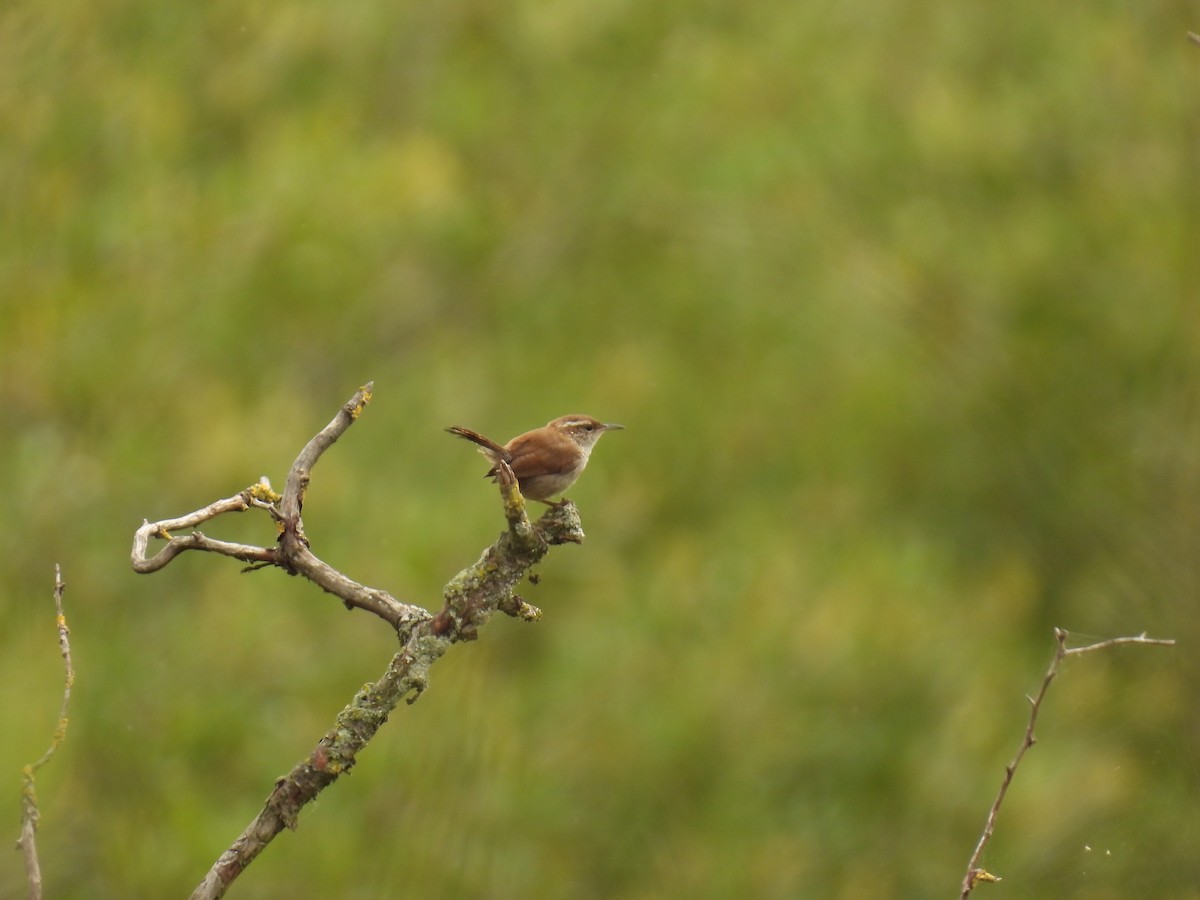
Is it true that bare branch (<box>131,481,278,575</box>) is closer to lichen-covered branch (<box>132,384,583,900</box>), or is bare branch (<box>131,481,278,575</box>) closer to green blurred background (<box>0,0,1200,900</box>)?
lichen-covered branch (<box>132,384,583,900</box>)

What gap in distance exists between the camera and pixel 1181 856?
11.7 feet

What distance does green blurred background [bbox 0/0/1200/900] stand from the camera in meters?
7.61

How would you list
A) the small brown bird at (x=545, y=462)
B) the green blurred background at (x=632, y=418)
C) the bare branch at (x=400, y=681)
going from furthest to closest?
the green blurred background at (x=632, y=418), the small brown bird at (x=545, y=462), the bare branch at (x=400, y=681)

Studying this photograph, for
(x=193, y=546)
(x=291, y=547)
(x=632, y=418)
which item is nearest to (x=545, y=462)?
(x=291, y=547)

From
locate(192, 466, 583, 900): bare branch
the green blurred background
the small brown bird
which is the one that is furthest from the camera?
the green blurred background

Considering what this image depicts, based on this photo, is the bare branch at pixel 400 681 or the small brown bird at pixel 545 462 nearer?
the bare branch at pixel 400 681

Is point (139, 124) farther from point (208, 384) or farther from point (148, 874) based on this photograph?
point (148, 874)

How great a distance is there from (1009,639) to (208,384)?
285 inches

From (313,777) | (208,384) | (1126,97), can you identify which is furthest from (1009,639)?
(313,777)

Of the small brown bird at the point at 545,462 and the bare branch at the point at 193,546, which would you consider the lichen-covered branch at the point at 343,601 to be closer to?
the bare branch at the point at 193,546

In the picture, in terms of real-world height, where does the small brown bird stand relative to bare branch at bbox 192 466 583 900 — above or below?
above

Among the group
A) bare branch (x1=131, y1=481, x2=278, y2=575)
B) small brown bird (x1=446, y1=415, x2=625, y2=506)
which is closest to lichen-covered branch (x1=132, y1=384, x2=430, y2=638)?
bare branch (x1=131, y1=481, x2=278, y2=575)

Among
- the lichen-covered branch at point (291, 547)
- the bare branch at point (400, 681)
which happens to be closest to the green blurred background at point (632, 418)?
the bare branch at point (400, 681)

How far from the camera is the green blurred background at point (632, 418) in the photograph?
25.0 ft
